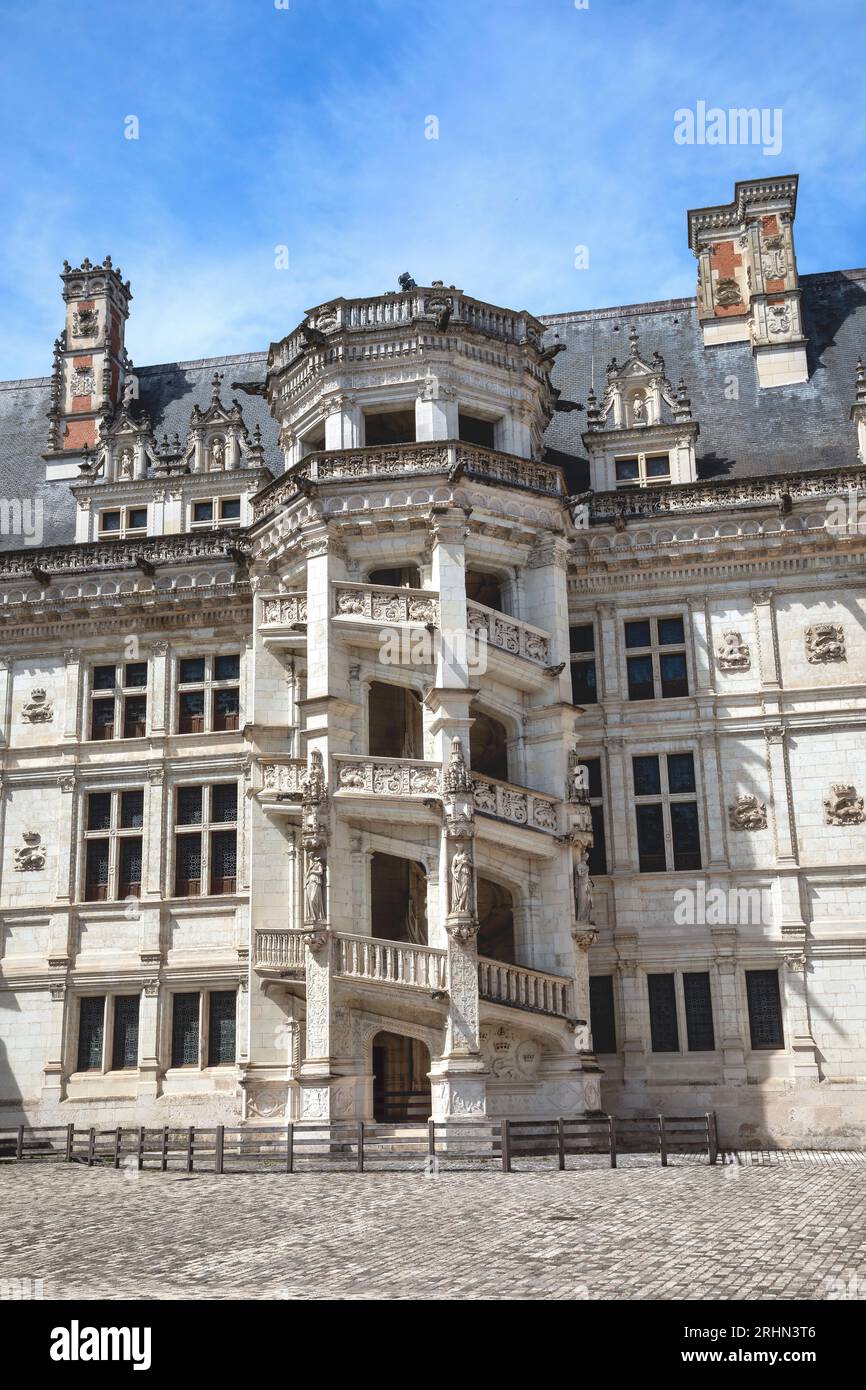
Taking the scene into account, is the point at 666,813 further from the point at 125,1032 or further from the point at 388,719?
the point at 125,1032

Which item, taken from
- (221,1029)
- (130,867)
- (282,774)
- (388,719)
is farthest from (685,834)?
(130,867)

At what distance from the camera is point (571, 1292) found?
35.3 ft

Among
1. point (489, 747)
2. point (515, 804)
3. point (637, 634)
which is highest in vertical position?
point (637, 634)

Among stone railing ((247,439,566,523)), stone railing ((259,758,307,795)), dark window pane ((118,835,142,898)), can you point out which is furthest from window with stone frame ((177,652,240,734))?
stone railing ((247,439,566,523))

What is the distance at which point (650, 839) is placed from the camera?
27.4 m

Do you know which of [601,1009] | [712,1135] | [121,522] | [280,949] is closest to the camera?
[712,1135]

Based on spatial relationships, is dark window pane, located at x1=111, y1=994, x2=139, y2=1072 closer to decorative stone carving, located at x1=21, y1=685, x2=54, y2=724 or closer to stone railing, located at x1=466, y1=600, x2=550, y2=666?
decorative stone carving, located at x1=21, y1=685, x2=54, y2=724

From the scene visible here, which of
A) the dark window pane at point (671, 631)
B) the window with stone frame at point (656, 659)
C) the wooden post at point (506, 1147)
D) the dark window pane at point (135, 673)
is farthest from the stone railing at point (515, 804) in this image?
the dark window pane at point (135, 673)

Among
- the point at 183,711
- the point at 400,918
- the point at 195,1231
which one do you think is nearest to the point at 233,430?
the point at 183,711

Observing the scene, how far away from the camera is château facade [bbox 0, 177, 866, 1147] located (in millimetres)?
24000

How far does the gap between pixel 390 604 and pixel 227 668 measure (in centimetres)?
583

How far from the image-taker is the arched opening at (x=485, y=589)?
28328mm

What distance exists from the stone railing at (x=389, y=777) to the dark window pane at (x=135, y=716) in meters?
7.10

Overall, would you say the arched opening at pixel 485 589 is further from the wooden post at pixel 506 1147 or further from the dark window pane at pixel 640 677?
the wooden post at pixel 506 1147
